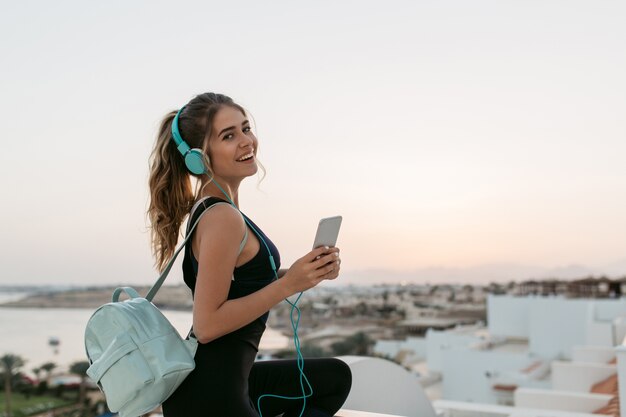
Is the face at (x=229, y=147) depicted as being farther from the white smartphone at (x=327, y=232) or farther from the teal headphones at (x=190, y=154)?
the white smartphone at (x=327, y=232)

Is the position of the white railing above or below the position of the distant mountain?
above

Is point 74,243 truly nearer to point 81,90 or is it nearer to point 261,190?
point 81,90

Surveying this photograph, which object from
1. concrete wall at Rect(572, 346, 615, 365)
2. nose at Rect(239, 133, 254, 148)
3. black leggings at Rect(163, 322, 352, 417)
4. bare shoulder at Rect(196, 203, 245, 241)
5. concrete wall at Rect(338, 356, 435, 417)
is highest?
nose at Rect(239, 133, 254, 148)

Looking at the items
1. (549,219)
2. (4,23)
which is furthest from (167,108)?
(549,219)

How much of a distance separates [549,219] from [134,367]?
3385 cm

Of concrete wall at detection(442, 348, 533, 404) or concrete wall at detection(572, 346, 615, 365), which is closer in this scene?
concrete wall at detection(572, 346, 615, 365)

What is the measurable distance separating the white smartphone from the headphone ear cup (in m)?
0.38

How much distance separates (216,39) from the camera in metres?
8.80

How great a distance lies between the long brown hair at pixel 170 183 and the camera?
1.57 metres

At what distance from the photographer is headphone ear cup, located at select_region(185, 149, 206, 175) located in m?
1.50

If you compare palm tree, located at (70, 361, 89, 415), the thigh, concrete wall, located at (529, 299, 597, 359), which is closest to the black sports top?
the thigh

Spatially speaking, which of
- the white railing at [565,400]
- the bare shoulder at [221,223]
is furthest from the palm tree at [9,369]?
the bare shoulder at [221,223]

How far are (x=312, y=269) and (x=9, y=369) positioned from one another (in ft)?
60.8

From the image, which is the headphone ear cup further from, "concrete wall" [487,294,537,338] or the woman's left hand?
"concrete wall" [487,294,537,338]
